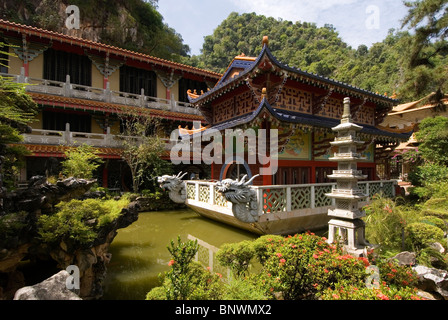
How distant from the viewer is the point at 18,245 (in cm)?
431

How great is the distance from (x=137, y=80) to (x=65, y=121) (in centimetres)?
564

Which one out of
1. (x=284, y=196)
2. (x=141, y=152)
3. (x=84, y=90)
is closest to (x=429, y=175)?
(x=284, y=196)

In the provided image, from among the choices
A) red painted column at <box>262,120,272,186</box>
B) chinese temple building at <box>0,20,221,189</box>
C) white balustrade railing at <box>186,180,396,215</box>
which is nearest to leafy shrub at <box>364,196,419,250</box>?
white balustrade railing at <box>186,180,396,215</box>

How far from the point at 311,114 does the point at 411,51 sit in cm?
1222

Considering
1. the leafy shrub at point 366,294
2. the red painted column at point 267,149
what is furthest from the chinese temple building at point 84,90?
the leafy shrub at point 366,294

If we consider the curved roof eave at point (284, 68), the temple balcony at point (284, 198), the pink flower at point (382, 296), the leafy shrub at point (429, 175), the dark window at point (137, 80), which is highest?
the dark window at point (137, 80)

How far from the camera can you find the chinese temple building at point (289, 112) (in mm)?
7809

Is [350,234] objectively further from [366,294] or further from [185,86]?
[185,86]

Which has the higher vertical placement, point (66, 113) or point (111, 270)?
point (66, 113)

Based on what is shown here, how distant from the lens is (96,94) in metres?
14.7

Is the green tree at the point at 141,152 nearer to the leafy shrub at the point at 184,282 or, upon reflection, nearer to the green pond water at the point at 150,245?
the green pond water at the point at 150,245

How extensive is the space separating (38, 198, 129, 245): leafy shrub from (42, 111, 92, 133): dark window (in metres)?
11.4
